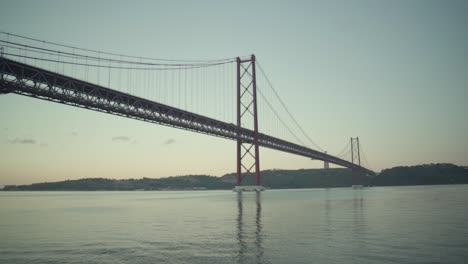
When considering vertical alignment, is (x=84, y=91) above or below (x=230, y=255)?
above

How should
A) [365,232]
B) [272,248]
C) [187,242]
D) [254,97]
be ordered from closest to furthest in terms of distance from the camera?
[272,248]
[187,242]
[365,232]
[254,97]

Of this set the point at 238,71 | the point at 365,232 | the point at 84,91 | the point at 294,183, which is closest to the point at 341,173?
the point at 294,183

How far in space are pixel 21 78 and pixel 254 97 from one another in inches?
1629

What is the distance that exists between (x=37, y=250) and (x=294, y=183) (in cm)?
15908

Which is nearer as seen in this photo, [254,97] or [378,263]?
[378,263]

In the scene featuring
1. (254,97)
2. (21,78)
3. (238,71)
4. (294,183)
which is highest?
(238,71)

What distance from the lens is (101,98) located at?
1663 inches

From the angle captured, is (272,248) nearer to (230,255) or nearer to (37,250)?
(230,255)

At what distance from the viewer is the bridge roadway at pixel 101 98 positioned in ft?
112

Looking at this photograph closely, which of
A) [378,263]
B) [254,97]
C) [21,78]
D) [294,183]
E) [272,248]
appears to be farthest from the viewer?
[294,183]

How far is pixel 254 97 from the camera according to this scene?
226 ft

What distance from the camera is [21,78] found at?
3456cm

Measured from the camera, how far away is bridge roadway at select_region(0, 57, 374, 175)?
112 feet

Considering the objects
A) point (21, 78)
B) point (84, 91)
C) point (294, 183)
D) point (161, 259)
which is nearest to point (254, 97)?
point (84, 91)
